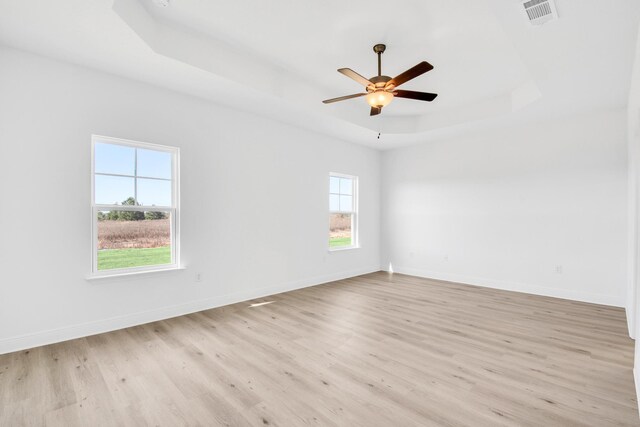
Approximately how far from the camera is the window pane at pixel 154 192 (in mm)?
3742

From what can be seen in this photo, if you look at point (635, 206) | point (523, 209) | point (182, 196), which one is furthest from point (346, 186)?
point (635, 206)

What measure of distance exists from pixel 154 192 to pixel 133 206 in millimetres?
302

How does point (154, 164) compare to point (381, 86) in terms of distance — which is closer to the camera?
point (381, 86)

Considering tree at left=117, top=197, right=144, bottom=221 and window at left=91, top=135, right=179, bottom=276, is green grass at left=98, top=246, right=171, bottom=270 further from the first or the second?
tree at left=117, top=197, right=144, bottom=221

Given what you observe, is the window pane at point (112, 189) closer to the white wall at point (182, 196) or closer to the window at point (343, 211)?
the white wall at point (182, 196)

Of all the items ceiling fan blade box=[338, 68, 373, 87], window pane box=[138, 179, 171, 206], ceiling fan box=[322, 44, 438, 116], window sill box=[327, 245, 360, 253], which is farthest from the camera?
window sill box=[327, 245, 360, 253]

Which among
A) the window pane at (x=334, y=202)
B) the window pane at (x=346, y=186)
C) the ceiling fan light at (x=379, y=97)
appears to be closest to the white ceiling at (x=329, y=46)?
the ceiling fan light at (x=379, y=97)

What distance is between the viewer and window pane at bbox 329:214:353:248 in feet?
20.5

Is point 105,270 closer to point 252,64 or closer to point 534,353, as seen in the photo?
point 252,64

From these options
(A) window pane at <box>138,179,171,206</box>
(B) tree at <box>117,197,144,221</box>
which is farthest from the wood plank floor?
(A) window pane at <box>138,179,171,206</box>

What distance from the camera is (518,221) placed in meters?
5.30

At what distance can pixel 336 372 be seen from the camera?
99.6 inches

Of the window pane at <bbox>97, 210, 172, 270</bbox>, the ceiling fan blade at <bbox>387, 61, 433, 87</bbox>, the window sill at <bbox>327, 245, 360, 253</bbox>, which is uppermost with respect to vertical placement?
the ceiling fan blade at <bbox>387, 61, 433, 87</bbox>

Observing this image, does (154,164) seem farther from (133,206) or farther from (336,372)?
(336,372)
